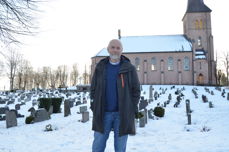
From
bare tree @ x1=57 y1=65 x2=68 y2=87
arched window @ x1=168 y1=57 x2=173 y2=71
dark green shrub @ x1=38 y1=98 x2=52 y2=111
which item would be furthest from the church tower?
dark green shrub @ x1=38 y1=98 x2=52 y2=111

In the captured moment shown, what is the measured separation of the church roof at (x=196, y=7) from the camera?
54344 millimetres

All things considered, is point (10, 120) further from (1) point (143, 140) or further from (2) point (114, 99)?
(2) point (114, 99)

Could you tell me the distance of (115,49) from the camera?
3891 mm

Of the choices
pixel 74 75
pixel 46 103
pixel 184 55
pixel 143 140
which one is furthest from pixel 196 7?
pixel 143 140

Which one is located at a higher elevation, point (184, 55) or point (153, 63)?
point (184, 55)

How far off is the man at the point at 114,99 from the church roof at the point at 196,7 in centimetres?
5480

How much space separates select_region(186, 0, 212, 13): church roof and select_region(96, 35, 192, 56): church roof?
621 centimetres

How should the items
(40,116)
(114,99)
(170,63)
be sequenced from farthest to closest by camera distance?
(170,63), (40,116), (114,99)

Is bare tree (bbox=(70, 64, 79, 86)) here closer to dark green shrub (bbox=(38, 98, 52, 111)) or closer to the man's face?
dark green shrub (bbox=(38, 98, 52, 111))

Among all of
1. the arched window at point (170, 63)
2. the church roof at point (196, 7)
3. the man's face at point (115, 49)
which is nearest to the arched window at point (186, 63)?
the arched window at point (170, 63)

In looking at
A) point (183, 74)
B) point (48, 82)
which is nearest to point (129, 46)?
point (183, 74)

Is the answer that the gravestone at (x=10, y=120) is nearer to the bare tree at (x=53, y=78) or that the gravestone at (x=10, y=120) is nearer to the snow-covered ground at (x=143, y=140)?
the snow-covered ground at (x=143, y=140)

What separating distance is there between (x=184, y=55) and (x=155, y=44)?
7272mm

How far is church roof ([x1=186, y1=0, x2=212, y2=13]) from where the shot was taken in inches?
2140
